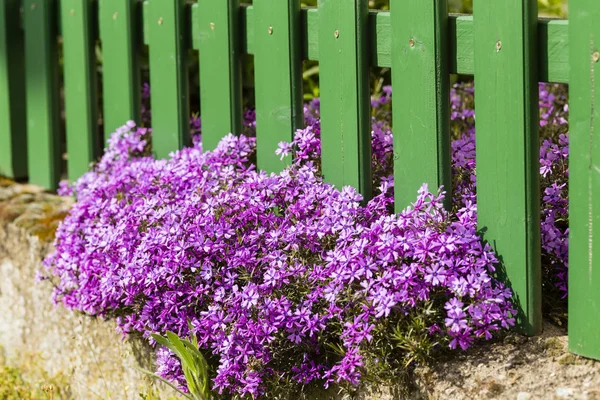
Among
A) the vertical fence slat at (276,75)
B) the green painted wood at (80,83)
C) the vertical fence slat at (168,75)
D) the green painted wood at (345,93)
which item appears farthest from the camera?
Result: the green painted wood at (80,83)

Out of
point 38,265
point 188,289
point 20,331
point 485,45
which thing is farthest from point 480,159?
point 20,331

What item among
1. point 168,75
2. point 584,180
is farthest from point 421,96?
point 168,75

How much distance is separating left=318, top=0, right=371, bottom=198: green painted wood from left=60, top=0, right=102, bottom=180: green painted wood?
4.78 ft

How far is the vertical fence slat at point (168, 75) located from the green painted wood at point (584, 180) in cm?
172

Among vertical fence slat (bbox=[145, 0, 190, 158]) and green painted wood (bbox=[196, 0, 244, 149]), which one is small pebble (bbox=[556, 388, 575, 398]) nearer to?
green painted wood (bbox=[196, 0, 244, 149])

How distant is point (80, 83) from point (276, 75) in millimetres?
1305

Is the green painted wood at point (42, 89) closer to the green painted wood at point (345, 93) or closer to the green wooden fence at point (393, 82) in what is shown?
the green wooden fence at point (393, 82)

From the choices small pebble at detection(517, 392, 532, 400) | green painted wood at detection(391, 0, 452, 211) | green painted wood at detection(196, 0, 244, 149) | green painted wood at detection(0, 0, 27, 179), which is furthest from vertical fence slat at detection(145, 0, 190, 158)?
small pebble at detection(517, 392, 532, 400)

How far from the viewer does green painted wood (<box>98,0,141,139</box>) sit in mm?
3979

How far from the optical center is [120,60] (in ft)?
13.3

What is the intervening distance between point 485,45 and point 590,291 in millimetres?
712

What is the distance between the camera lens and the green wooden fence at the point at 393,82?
253 centimetres

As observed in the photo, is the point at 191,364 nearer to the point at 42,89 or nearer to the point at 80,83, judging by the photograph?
the point at 80,83

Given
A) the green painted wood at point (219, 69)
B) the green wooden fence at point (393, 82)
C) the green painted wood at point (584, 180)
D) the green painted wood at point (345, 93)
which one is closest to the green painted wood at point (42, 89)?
the green wooden fence at point (393, 82)
